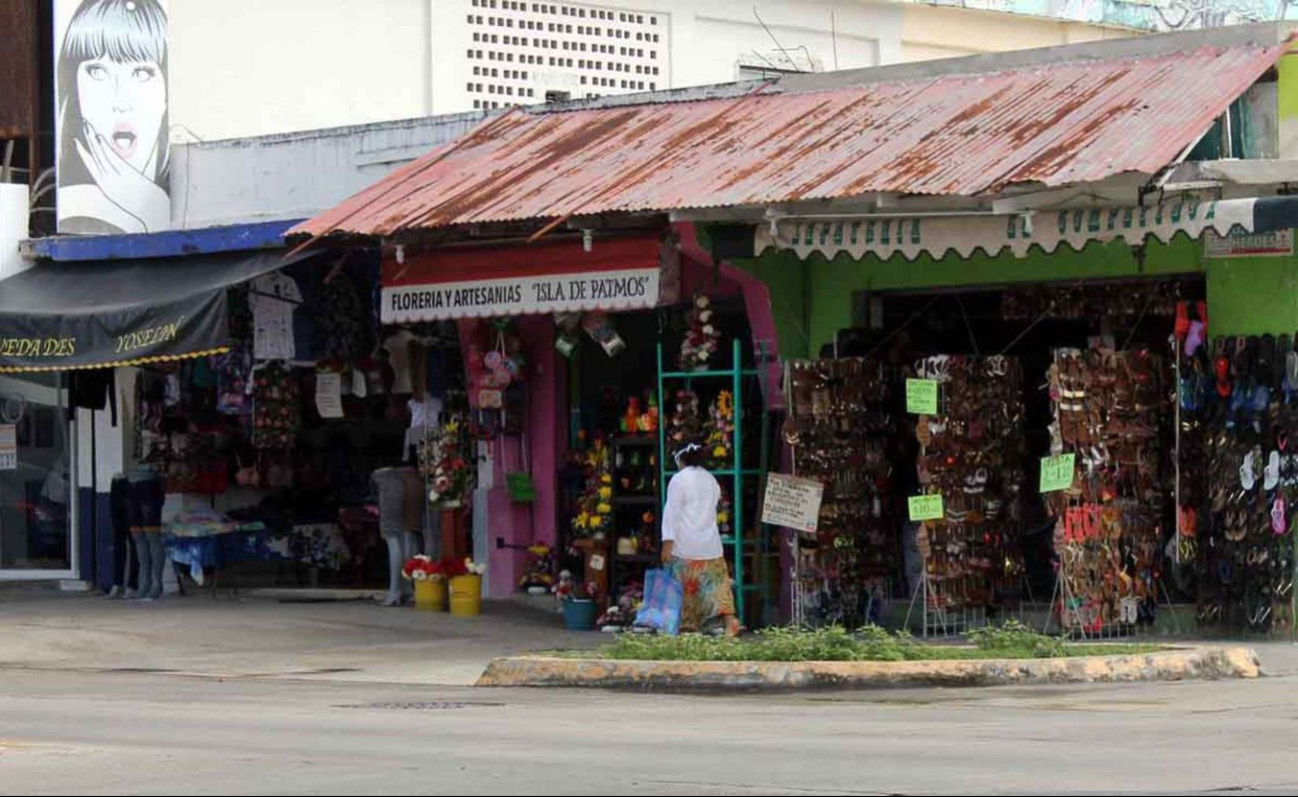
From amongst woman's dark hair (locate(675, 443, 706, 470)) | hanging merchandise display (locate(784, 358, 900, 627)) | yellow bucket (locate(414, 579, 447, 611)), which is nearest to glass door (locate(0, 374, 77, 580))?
yellow bucket (locate(414, 579, 447, 611))

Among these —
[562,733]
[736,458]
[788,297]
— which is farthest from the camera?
[788,297]

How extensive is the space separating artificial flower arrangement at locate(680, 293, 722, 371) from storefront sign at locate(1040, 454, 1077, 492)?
10.8 ft

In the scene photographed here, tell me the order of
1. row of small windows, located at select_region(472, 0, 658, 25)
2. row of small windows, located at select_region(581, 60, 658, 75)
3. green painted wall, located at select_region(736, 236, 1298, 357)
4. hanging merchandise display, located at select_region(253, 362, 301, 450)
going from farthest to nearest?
row of small windows, located at select_region(581, 60, 658, 75) < row of small windows, located at select_region(472, 0, 658, 25) < hanging merchandise display, located at select_region(253, 362, 301, 450) < green painted wall, located at select_region(736, 236, 1298, 357)

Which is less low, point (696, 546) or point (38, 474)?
point (38, 474)

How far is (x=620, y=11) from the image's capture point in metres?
31.7

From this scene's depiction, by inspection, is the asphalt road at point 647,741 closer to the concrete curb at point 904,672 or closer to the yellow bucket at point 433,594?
the concrete curb at point 904,672

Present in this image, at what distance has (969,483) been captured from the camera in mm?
20078

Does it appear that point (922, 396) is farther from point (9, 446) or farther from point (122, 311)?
point (9, 446)

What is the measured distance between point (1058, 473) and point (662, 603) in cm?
355

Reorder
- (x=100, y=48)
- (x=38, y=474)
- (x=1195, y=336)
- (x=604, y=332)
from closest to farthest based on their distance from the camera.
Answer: (x=1195, y=336)
(x=604, y=332)
(x=100, y=48)
(x=38, y=474)

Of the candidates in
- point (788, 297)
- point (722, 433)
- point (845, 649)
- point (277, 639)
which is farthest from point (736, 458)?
point (845, 649)

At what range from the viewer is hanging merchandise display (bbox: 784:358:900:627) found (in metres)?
20.5

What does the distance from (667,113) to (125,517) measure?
7.30 meters

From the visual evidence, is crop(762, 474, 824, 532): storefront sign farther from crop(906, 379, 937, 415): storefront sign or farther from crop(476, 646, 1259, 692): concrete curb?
crop(476, 646, 1259, 692): concrete curb
